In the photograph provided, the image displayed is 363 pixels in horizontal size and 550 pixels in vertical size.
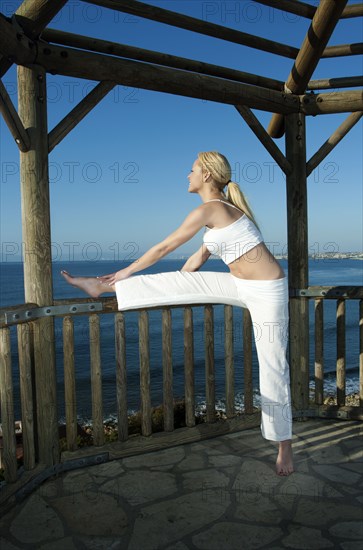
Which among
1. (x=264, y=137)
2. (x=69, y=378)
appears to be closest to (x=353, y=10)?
(x=264, y=137)

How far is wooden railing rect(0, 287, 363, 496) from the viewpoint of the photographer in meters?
2.67

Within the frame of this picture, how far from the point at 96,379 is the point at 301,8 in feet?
10.1

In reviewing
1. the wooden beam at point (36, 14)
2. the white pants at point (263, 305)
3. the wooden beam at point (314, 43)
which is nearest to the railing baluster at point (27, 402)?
the white pants at point (263, 305)

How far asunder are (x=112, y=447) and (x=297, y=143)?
275 centimetres

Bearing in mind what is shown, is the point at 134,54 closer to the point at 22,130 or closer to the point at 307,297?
the point at 22,130

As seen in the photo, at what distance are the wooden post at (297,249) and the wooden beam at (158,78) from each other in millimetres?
256

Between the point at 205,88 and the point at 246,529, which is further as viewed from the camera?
the point at 205,88

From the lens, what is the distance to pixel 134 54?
3.11 metres

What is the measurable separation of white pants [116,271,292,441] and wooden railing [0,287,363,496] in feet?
1.18

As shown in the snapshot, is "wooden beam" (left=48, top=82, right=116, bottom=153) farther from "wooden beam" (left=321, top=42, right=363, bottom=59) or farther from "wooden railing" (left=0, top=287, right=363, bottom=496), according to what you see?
"wooden beam" (left=321, top=42, right=363, bottom=59)

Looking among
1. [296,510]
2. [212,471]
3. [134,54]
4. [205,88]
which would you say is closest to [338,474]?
→ [296,510]

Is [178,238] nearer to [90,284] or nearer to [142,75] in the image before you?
[90,284]

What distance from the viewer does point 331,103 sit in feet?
12.3

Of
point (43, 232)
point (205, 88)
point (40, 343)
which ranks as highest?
point (205, 88)
